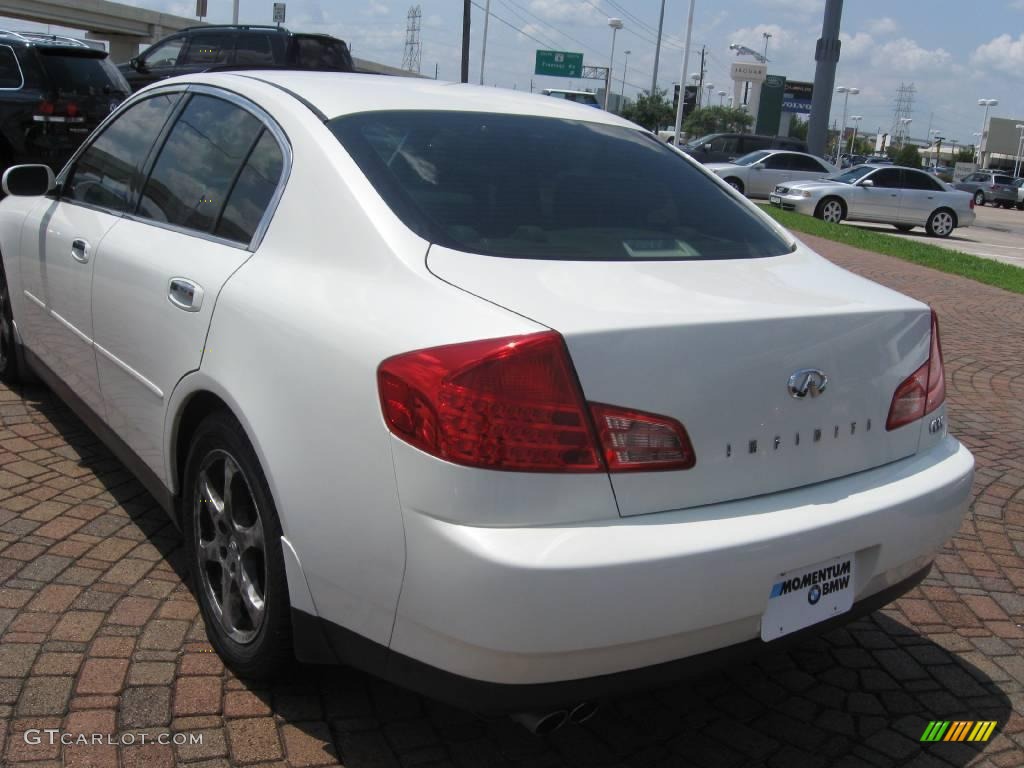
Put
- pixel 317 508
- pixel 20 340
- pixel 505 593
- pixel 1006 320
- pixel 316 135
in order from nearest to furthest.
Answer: pixel 505 593, pixel 317 508, pixel 316 135, pixel 20 340, pixel 1006 320

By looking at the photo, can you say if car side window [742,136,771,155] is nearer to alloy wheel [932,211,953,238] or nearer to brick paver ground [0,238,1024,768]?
alloy wheel [932,211,953,238]

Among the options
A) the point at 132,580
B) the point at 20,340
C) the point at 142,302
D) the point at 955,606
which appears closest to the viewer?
the point at 142,302

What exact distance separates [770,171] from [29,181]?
26.7 meters

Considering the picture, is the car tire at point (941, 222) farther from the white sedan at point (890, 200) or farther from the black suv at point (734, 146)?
the black suv at point (734, 146)

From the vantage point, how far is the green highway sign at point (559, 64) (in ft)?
230

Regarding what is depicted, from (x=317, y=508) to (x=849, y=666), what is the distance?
6.11 ft

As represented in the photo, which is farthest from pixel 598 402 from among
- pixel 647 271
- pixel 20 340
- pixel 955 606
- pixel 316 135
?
pixel 20 340

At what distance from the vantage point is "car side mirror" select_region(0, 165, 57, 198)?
4395mm

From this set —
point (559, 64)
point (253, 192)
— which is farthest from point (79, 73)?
point (559, 64)

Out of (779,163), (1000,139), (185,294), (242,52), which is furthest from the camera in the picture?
(1000,139)

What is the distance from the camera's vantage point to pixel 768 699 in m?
3.08

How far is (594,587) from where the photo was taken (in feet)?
6.98

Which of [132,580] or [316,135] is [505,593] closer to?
[316,135]

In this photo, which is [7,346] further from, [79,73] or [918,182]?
[918,182]
